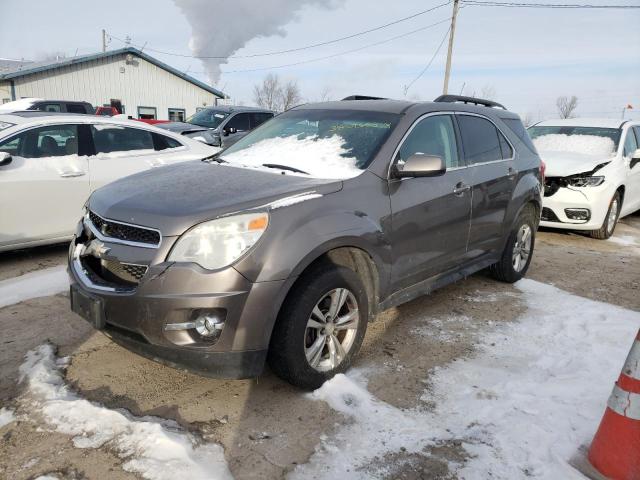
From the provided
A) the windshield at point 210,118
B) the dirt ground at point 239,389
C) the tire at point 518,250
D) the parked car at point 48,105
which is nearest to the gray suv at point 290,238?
the dirt ground at point 239,389

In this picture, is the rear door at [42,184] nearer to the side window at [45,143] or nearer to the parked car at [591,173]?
the side window at [45,143]

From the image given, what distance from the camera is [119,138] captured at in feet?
19.4

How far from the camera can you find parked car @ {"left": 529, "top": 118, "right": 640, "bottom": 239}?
7.21 m

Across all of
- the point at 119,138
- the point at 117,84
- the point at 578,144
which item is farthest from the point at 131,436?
the point at 117,84

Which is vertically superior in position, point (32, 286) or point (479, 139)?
point (479, 139)

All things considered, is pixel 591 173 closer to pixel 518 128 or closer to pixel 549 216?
pixel 549 216

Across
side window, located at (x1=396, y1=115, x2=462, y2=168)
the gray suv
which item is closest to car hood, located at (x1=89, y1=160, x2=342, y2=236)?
the gray suv

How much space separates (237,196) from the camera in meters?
2.76

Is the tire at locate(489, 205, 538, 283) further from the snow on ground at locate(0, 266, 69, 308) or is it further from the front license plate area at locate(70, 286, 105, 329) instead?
the snow on ground at locate(0, 266, 69, 308)

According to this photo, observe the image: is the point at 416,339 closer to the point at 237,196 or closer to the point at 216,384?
the point at 216,384

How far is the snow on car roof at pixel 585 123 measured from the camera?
8.44m

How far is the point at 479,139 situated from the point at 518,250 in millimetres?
1396

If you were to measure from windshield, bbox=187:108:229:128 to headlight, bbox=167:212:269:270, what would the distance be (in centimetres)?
1128

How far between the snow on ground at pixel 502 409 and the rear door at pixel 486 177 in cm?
85
